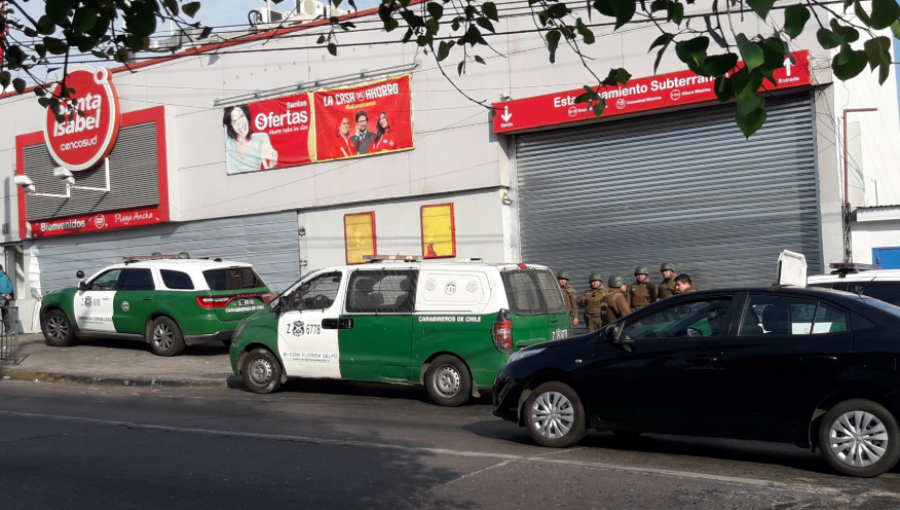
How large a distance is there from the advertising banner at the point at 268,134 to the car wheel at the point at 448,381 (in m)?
9.49

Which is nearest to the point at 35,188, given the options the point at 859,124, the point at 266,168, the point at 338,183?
the point at 266,168

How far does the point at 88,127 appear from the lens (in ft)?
77.2

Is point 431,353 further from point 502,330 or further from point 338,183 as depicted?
point 338,183

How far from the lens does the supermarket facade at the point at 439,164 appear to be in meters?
15.4

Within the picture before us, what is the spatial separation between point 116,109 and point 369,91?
25.5ft

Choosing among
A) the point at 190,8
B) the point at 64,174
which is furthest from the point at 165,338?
the point at 190,8

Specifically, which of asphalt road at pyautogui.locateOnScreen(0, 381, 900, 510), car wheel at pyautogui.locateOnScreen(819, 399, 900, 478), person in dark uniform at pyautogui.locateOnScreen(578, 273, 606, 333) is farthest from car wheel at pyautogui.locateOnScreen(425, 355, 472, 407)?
car wheel at pyautogui.locateOnScreen(819, 399, 900, 478)

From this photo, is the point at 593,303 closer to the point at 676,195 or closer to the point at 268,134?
the point at 676,195

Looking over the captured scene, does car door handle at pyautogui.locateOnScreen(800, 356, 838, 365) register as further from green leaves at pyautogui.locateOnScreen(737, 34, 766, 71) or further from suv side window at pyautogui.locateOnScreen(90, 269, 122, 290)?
suv side window at pyautogui.locateOnScreen(90, 269, 122, 290)

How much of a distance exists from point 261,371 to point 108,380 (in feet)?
11.3

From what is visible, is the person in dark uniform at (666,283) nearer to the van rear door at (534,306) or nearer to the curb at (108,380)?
the van rear door at (534,306)

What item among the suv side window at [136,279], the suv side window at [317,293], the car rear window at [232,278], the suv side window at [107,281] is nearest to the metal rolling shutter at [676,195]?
the car rear window at [232,278]

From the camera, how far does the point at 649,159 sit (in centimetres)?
1656

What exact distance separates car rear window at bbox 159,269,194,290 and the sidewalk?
1.39 meters
